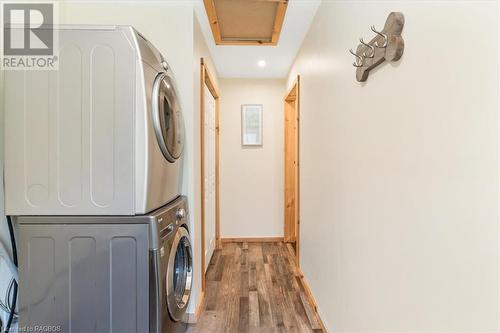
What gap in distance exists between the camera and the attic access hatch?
1936 mm

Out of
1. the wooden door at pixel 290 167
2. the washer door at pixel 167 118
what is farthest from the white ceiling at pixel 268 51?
the washer door at pixel 167 118

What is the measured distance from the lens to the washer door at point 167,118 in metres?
1.33

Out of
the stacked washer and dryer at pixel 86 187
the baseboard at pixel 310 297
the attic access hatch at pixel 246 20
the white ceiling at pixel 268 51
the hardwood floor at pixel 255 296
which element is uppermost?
the white ceiling at pixel 268 51

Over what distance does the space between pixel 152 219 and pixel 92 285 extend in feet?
1.41

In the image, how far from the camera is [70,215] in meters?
1.26

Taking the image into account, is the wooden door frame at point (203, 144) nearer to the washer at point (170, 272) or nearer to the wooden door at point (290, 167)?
the washer at point (170, 272)

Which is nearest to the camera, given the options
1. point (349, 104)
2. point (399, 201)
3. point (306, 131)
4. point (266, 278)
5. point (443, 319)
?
point (443, 319)

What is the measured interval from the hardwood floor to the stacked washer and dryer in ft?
3.06

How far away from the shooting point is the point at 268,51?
2.88 metres

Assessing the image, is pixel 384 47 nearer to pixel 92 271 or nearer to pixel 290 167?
pixel 92 271

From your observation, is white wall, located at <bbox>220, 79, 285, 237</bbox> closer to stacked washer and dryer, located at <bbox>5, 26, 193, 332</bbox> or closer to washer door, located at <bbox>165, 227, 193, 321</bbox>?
washer door, located at <bbox>165, 227, 193, 321</bbox>

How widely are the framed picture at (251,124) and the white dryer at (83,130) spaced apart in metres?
2.59

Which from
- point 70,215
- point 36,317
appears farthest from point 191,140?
point 36,317

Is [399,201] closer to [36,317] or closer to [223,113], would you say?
[36,317]
